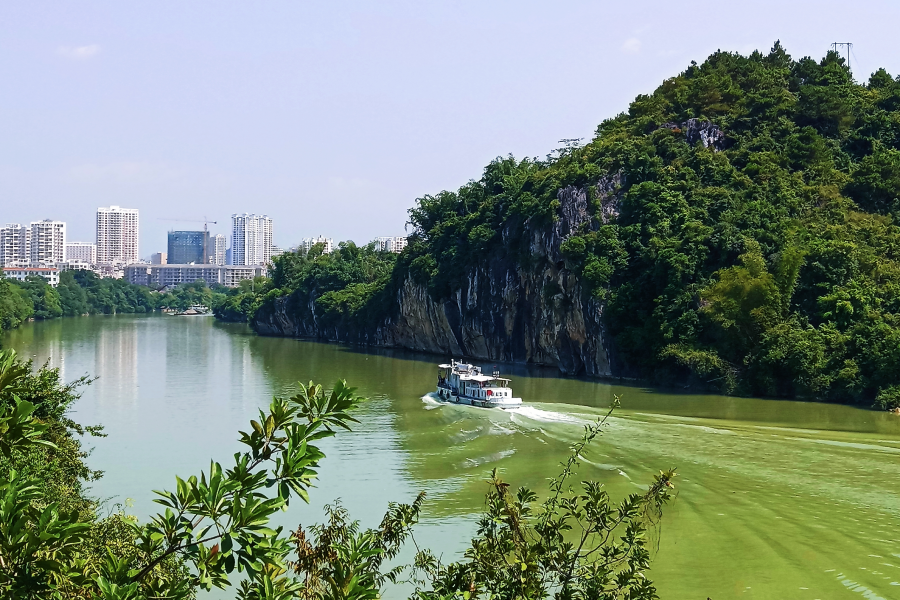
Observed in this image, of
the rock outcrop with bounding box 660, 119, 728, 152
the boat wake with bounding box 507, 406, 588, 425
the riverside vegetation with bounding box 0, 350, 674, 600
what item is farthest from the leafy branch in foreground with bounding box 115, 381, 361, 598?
the rock outcrop with bounding box 660, 119, 728, 152

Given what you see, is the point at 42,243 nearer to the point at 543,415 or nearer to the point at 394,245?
the point at 394,245

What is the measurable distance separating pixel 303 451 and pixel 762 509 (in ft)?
40.9

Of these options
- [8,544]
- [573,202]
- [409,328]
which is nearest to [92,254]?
[409,328]

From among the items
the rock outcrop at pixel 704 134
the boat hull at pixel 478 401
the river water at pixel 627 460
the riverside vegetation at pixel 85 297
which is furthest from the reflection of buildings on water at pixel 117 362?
the rock outcrop at pixel 704 134

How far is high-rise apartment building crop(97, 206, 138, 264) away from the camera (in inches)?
6959

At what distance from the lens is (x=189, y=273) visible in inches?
5778

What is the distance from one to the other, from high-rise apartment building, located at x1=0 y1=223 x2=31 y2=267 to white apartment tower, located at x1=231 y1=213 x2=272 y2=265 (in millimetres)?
48709

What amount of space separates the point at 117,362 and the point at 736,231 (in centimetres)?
2557

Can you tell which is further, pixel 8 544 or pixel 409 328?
pixel 409 328

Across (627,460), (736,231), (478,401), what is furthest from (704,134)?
(627,460)

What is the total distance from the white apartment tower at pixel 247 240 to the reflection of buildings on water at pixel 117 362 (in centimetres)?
12280

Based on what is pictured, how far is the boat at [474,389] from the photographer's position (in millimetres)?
24969

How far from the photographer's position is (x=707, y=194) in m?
33.9

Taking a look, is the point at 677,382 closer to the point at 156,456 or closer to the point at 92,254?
the point at 156,456
